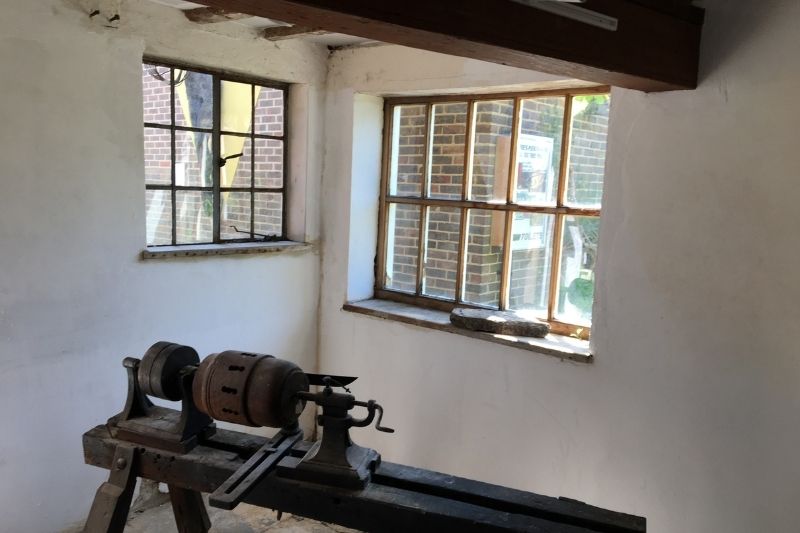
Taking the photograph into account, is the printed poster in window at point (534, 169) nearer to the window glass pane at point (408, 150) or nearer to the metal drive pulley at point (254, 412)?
the window glass pane at point (408, 150)

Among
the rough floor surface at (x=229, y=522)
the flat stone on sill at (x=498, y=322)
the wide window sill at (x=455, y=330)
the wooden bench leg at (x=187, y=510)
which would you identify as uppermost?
the flat stone on sill at (x=498, y=322)

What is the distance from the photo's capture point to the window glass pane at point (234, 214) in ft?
10.5

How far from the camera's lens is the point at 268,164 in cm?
339

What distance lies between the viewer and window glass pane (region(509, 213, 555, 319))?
2803mm

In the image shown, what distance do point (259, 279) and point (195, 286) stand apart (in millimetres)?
373

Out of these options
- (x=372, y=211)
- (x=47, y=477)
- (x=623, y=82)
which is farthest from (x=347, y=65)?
(x=47, y=477)

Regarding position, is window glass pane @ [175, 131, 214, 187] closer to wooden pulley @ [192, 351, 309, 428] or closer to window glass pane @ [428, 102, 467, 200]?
window glass pane @ [428, 102, 467, 200]

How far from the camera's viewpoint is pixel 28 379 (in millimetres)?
2436

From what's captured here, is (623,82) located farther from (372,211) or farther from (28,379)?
(28,379)

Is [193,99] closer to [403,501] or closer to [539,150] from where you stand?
[539,150]

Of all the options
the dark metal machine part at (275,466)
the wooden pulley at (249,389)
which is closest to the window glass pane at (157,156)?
the dark metal machine part at (275,466)

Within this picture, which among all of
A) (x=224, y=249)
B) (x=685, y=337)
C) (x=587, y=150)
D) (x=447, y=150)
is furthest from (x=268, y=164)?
(x=685, y=337)

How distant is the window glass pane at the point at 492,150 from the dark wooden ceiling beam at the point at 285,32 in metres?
0.88

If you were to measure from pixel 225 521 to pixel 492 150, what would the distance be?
87.1 inches
